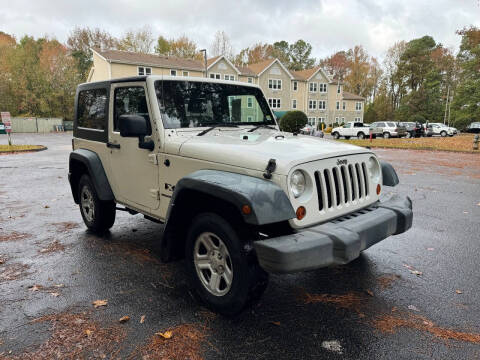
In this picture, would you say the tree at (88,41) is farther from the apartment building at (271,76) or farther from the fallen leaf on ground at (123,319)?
the fallen leaf on ground at (123,319)

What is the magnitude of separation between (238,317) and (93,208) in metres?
3.02

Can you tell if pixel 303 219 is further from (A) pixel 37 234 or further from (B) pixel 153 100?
(A) pixel 37 234

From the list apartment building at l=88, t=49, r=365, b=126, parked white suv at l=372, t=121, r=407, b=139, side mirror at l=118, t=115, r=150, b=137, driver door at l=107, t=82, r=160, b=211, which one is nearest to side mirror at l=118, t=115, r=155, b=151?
side mirror at l=118, t=115, r=150, b=137

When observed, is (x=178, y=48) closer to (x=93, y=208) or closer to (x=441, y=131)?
(x=441, y=131)

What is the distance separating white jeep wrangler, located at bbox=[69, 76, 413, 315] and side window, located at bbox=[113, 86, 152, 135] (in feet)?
0.04

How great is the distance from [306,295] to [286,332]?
0.69m

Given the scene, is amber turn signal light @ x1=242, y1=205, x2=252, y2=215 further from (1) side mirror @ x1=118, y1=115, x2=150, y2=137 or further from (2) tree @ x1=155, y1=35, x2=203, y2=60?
(2) tree @ x1=155, y1=35, x2=203, y2=60

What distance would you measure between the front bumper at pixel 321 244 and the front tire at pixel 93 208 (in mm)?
3165

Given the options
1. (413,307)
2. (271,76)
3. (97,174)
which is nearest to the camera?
(413,307)

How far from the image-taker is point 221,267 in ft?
9.77

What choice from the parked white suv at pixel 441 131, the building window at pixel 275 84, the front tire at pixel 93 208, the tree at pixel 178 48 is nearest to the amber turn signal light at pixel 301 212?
the front tire at pixel 93 208

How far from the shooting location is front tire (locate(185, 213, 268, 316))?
8.92ft

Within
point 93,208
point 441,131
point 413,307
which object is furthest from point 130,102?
point 441,131

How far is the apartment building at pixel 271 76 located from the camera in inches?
1649
